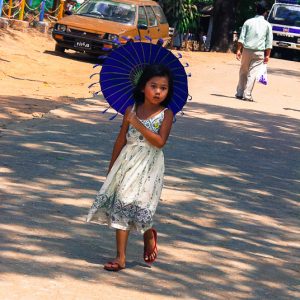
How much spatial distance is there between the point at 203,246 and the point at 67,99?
30.5 ft

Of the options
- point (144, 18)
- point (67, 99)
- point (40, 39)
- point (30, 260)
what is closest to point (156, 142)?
point (30, 260)

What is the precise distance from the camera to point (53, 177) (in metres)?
9.27

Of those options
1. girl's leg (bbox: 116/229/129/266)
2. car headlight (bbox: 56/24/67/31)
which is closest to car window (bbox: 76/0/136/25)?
car headlight (bbox: 56/24/67/31)

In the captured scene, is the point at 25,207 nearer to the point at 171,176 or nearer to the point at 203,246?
the point at 203,246

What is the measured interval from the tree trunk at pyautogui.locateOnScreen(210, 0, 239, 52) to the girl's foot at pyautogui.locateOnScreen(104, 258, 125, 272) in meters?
34.2

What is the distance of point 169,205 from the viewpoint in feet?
28.6

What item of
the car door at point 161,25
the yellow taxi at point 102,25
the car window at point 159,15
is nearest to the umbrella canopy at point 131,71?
the yellow taxi at point 102,25

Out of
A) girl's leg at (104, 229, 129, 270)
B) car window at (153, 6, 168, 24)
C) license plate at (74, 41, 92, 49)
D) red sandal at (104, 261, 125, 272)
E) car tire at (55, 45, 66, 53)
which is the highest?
car window at (153, 6, 168, 24)

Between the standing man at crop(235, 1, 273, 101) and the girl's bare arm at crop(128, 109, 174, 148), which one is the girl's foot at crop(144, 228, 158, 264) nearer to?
the girl's bare arm at crop(128, 109, 174, 148)

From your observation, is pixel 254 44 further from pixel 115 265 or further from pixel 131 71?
pixel 115 265

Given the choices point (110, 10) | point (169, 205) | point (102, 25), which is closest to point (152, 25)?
point (110, 10)

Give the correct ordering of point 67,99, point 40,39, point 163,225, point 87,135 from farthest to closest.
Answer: point 40,39 < point 67,99 < point 87,135 < point 163,225

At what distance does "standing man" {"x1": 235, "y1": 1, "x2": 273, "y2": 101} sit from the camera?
1848 centimetres

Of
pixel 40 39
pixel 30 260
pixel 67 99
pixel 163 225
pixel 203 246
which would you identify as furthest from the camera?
pixel 40 39
